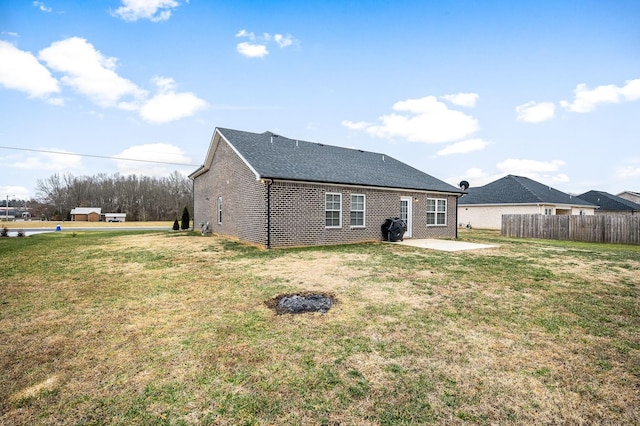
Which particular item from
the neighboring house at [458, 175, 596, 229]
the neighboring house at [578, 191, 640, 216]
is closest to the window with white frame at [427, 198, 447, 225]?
the neighboring house at [458, 175, 596, 229]

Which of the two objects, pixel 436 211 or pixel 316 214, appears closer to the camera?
pixel 316 214

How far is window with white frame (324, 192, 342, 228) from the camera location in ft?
44.5

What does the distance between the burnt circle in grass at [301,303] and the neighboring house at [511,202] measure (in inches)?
973

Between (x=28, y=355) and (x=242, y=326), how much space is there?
93.3 inches

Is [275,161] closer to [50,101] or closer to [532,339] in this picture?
[532,339]

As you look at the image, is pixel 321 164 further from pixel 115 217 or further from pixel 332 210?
pixel 115 217

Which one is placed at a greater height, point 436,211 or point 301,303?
point 436,211

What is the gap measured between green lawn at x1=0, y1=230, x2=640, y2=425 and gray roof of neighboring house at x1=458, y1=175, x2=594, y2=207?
22.5m

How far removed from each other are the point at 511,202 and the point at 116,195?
74.6 m

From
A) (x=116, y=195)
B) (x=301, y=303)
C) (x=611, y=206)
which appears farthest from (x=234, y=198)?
(x=116, y=195)

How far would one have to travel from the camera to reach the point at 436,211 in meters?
17.8

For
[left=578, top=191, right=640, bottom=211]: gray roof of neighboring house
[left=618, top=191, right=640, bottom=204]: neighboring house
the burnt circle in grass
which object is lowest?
the burnt circle in grass

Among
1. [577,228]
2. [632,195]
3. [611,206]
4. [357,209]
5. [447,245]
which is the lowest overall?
[447,245]

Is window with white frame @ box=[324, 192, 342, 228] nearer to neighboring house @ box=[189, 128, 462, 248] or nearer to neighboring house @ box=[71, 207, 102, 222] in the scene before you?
neighboring house @ box=[189, 128, 462, 248]
